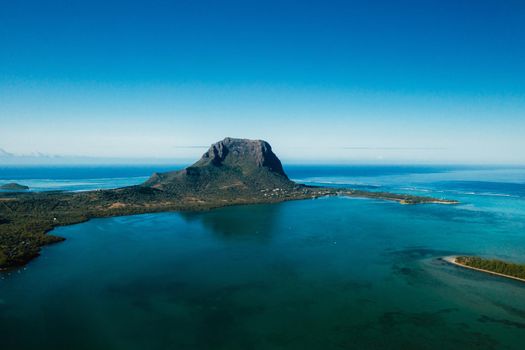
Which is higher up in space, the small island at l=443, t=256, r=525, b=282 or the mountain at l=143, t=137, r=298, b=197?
the mountain at l=143, t=137, r=298, b=197

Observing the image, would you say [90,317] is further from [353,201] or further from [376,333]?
[353,201]

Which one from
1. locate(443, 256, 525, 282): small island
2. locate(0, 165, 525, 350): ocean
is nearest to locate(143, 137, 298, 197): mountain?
locate(0, 165, 525, 350): ocean

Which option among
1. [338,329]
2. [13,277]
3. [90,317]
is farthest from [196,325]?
[13,277]

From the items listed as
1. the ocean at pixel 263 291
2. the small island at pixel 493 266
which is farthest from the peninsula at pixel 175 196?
the small island at pixel 493 266

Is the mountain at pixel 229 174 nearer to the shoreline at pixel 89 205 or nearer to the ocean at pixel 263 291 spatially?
the shoreline at pixel 89 205

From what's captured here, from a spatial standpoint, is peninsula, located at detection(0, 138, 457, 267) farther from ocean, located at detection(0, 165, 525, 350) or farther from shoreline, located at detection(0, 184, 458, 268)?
ocean, located at detection(0, 165, 525, 350)

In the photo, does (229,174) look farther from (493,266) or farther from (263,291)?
(493,266)

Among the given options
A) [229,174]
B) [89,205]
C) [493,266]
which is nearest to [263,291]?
[493,266]

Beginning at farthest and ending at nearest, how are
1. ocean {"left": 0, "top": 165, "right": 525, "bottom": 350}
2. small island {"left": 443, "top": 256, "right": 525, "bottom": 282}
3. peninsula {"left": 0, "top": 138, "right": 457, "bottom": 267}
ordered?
peninsula {"left": 0, "top": 138, "right": 457, "bottom": 267}, small island {"left": 443, "top": 256, "right": 525, "bottom": 282}, ocean {"left": 0, "top": 165, "right": 525, "bottom": 350}
